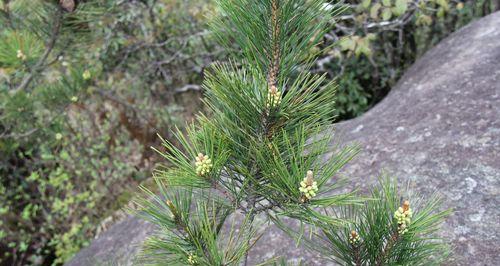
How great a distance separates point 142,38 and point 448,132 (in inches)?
136

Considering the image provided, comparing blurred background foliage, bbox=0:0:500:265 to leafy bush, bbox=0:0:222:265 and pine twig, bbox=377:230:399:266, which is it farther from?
pine twig, bbox=377:230:399:266

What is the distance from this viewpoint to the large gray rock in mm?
1673

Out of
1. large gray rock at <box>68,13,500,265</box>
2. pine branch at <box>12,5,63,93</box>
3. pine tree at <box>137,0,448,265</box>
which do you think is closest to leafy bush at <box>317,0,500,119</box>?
large gray rock at <box>68,13,500,265</box>

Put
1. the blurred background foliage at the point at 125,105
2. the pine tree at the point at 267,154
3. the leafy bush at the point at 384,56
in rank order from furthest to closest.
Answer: the leafy bush at the point at 384,56 → the blurred background foliage at the point at 125,105 → the pine tree at the point at 267,154

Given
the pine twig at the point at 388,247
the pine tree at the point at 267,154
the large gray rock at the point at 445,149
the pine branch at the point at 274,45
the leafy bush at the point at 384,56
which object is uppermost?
the pine branch at the point at 274,45

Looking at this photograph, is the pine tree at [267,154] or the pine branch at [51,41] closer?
the pine tree at [267,154]

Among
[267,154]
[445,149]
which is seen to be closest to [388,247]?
[267,154]

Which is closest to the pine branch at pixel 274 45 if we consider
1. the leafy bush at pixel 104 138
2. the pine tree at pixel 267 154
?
the pine tree at pixel 267 154

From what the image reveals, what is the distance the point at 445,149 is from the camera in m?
2.04

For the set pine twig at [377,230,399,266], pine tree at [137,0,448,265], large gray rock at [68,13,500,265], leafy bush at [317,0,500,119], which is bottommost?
leafy bush at [317,0,500,119]

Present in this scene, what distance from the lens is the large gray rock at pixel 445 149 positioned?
167 centimetres

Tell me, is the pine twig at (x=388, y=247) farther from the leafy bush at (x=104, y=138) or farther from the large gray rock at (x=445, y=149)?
the leafy bush at (x=104, y=138)

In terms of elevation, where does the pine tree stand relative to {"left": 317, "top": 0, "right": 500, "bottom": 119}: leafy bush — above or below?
above

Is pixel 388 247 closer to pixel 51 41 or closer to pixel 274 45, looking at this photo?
pixel 274 45
